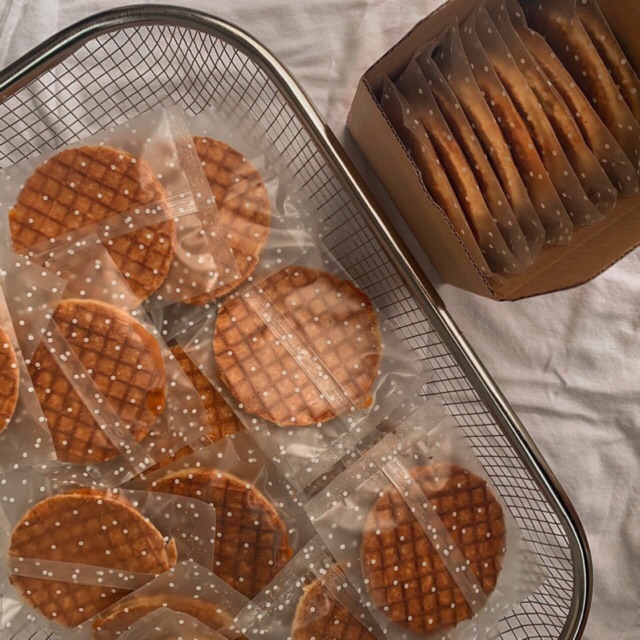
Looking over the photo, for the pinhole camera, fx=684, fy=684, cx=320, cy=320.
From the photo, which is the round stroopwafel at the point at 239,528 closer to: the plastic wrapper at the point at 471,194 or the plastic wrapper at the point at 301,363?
the plastic wrapper at the point at 301,363

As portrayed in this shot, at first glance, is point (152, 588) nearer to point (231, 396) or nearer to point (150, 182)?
point (231, 396)

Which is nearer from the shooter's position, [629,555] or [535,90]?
[535,90]

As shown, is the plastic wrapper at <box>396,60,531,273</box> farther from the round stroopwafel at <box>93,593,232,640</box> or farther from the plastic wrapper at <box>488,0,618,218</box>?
the round stroopwafel at <box>93,593,232,640</box>

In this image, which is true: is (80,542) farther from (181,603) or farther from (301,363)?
(301,363)

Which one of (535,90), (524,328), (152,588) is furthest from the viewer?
(524,328)

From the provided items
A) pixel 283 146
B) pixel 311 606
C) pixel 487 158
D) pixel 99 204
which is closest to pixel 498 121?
pixel 487 158

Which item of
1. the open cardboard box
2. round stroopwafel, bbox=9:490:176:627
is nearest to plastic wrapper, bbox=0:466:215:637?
round stroopwafel, bbox=9:490:176:627

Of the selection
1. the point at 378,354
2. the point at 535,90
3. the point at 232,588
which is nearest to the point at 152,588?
the point at 232,588

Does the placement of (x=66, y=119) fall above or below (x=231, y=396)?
above
